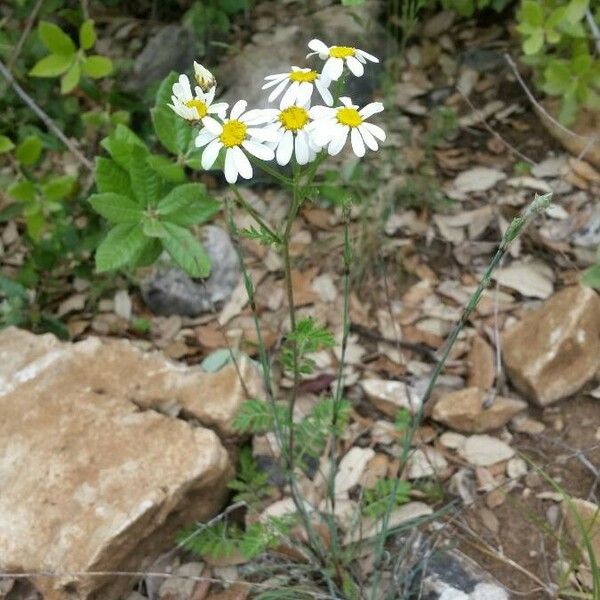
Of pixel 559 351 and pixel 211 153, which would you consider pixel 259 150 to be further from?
pixel 559 351

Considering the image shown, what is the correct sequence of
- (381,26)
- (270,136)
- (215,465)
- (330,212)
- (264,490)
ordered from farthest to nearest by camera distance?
(381,26) < (330,212) < (264,490) < (215,465) < (270,136)

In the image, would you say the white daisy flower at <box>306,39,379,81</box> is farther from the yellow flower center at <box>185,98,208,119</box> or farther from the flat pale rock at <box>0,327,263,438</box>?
the flat pale rock at <box>0,327,263,438</box>

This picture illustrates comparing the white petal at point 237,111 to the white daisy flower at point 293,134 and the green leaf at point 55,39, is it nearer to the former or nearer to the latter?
the white daisy flower at point 293,134

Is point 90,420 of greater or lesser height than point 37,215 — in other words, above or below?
below

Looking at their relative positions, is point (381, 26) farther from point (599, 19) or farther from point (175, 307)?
point (175, 307)

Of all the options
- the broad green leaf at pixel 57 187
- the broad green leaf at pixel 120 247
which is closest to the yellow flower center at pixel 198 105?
the broad green leaf at pixel 120 247

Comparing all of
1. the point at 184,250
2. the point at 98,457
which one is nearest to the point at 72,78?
the point at 184,250

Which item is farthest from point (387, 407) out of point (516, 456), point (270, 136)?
point (270, 136)
